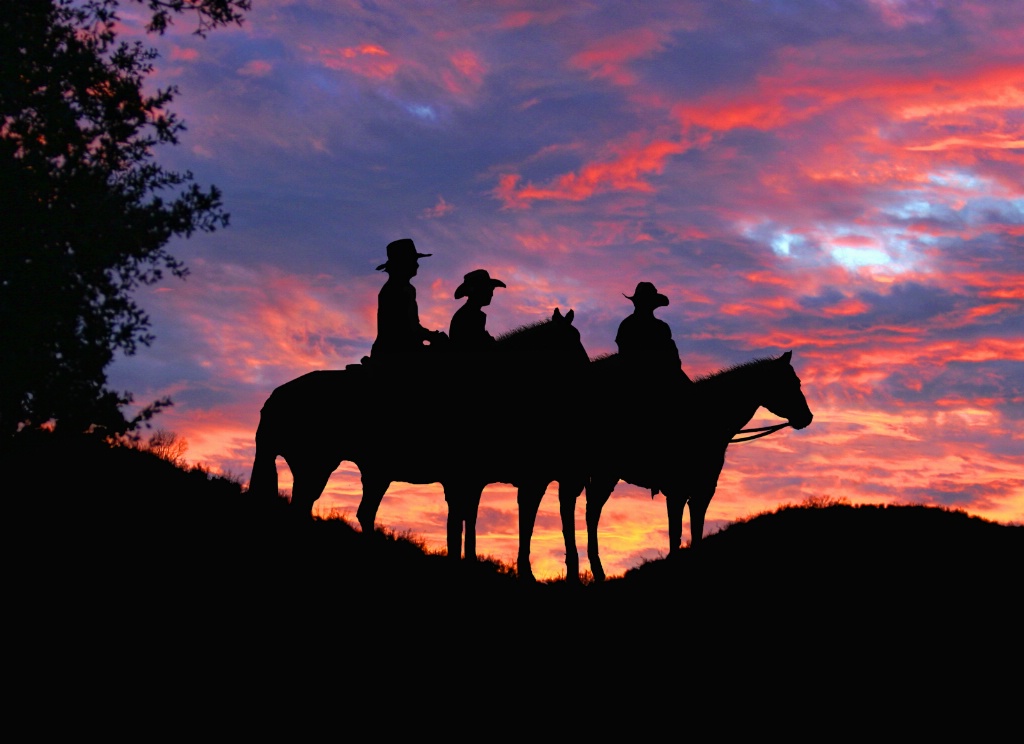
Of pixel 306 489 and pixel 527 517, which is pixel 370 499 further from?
pixel 527 517

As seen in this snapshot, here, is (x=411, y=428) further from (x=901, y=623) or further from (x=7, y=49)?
(x=7, y=49)

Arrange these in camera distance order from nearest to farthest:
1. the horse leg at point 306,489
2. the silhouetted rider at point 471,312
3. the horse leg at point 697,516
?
1. the silhouetted rider at point 471,312
2. the horse leg at point 306,489
3. the horse leg at point 697,516

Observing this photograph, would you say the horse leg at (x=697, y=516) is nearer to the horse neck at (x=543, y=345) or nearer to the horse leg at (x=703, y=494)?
the horse leg at (x=703, y=494)

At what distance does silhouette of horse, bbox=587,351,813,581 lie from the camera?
65.8ft

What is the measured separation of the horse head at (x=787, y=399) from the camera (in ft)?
69.9

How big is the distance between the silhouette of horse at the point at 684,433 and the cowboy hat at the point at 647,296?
1.31 metres

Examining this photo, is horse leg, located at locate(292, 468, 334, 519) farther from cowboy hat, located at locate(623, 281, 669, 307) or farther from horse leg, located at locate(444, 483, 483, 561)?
cowboy hat, located at locate(623, 281, 669, 307)

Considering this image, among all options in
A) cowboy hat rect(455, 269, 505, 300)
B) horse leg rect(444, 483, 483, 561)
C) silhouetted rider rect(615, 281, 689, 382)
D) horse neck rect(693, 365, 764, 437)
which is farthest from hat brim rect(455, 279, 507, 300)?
horse neck rect(693, 365, 764, 437)

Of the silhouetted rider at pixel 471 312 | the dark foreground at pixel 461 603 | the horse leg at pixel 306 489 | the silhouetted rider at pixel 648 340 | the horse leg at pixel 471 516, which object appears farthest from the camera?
the silhouetted rider at pixel 648 340

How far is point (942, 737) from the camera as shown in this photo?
10.7m

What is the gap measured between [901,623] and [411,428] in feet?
27.7

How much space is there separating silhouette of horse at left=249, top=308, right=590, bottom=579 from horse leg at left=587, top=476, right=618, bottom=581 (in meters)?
2.27

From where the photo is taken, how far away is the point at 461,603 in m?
14.9

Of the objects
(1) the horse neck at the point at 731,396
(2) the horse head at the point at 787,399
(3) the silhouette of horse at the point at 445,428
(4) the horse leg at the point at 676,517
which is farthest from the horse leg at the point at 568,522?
(2) the horse head at the point at 787,399
